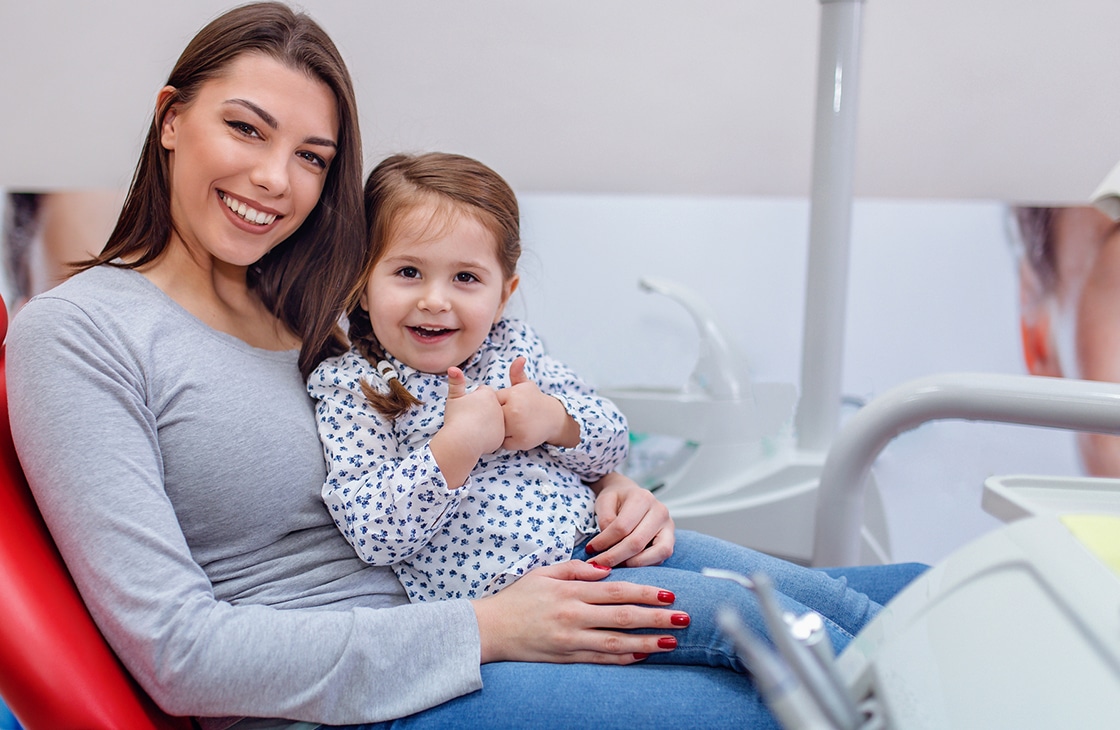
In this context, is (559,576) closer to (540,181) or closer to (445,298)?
(445,298)

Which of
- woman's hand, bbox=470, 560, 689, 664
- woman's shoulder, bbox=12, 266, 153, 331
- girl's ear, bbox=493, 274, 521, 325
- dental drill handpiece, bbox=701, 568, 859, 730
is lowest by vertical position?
woman's hand, bbox=470, 560, 689, 664

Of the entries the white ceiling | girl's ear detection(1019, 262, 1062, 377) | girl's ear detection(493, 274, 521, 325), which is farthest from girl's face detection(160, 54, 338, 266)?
girl's ear detection(1019, 262, 1062, 377)

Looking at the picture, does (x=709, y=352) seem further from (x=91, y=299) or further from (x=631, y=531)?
(x=91, y=299)

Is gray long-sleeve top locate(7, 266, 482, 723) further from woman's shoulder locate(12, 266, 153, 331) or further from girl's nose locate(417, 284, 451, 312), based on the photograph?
girl's nose locate(417, 284, 451, 312)

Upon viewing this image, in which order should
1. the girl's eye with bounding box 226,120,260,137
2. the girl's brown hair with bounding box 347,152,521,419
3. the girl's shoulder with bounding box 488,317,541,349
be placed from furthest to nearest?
the girl's shoulder with bounding box 488,317,541,349 → the girl's brown hair with bounding box 347,152,521,419 → the girl's eye with bounding box 226,120,260,137

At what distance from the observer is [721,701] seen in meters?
0.79

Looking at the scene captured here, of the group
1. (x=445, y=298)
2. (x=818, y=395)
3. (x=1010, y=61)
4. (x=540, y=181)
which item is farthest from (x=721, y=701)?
(x=1010, y=61)

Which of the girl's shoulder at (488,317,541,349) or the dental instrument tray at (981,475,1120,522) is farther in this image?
the girl's shoulder at (488,317,541,349)

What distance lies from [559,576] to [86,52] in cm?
198

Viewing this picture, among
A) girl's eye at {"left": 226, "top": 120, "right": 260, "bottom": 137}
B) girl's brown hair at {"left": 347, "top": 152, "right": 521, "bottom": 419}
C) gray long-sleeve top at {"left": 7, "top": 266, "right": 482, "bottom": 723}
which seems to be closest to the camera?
gray long-sleeve top at {"left": 7, "top": 266, "right": 482, "bottom": 723}

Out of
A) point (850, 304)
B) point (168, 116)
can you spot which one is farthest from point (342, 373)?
point (850, 304)

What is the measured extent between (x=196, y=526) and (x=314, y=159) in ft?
1.44

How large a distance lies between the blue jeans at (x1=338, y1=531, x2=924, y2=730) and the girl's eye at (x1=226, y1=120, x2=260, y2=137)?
0.62m

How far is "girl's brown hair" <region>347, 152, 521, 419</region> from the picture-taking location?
3.38ft
